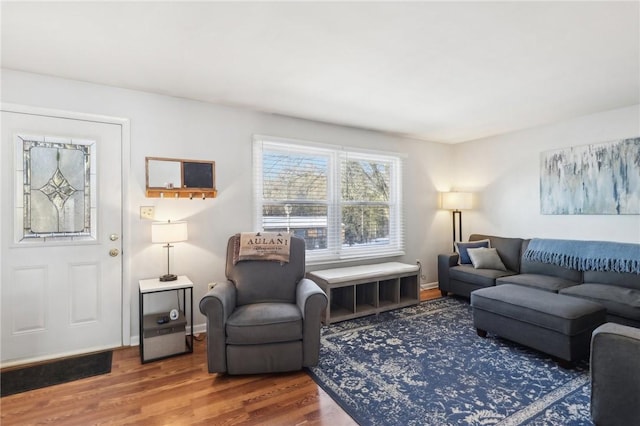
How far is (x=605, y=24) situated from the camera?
1.89 meters

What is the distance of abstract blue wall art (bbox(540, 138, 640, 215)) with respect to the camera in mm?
3365

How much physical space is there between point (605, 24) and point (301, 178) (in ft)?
9.32

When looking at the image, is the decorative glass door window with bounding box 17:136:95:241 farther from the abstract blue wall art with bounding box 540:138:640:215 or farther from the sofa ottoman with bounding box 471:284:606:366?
the abstract blue wall art with bounding box 540:138:640:215

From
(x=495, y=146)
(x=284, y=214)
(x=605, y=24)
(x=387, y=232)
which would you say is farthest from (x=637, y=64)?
(x=284, y=214)

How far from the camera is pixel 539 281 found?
3.44 metres

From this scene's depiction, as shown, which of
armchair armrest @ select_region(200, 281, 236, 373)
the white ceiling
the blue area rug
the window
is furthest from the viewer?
the window

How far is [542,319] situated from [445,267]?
185cm

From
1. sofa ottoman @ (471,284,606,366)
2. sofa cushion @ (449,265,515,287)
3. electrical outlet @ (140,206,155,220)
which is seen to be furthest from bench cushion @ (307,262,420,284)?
electrical outlet @ (140,206,155,220)

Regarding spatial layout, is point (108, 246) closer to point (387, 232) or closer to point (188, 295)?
point (188, 295)

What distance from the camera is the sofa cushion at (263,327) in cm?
229

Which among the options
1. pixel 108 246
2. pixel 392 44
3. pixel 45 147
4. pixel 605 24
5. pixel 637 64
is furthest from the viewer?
pixel 108 246

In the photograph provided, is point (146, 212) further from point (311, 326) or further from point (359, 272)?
point (359, 272)

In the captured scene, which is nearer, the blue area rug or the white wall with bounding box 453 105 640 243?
the blue area rug

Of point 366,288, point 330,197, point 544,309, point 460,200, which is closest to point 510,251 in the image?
point 460,200
